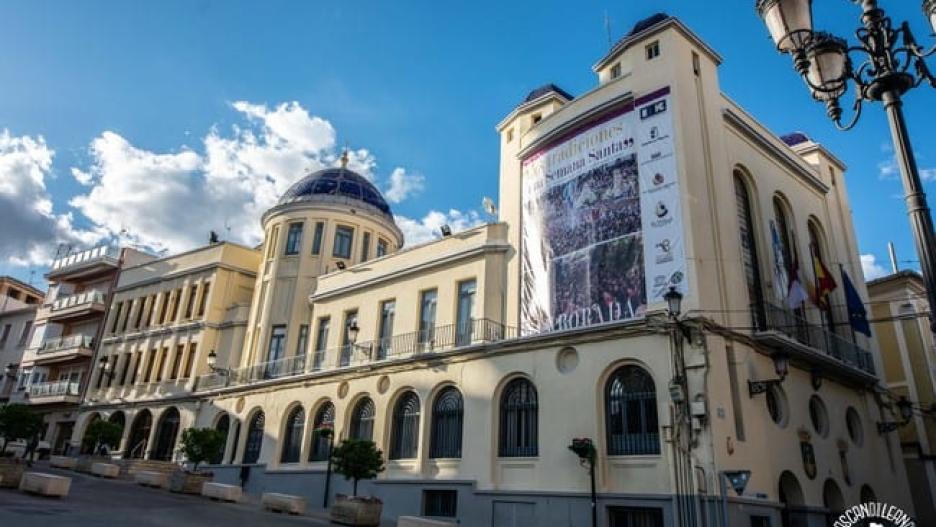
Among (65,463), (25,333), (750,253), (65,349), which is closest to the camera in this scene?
(750,253)

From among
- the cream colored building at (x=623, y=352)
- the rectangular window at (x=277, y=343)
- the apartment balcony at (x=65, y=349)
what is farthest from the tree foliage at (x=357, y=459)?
the apartment balcony at (x=65, y=349)

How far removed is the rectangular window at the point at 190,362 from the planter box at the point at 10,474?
44.3 ft

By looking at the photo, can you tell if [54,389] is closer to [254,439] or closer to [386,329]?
[254,439]

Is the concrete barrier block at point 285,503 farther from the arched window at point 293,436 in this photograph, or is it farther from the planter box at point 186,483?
the arched window at point 293,436

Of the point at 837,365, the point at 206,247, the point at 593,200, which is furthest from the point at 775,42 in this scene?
the point at 206,247

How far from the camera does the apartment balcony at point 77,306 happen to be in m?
36.5

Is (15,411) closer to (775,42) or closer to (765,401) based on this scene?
(765,401)

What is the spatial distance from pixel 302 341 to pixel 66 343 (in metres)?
18.4

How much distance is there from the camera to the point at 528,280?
19578 mm

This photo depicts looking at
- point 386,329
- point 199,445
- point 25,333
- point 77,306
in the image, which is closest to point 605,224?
point 386,329

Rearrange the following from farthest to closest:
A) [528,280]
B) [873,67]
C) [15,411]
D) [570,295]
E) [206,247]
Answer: [206,247], [15,411], [528,280], [570,295], [873,67]

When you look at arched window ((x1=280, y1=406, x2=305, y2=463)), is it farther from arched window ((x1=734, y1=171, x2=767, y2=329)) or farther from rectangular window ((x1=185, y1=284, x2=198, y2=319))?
arched window ((x1=734, y1=171, x2=767, y2=329))

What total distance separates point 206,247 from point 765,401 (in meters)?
27.7

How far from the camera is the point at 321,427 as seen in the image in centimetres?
2250
